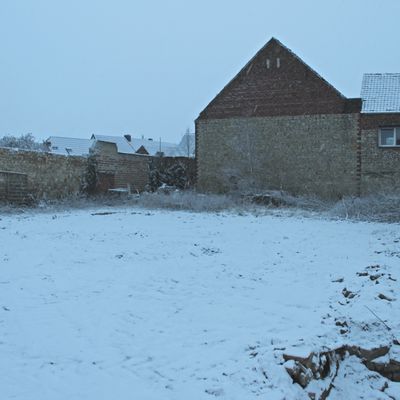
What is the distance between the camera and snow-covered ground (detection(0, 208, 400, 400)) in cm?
429

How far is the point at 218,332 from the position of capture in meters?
5.36

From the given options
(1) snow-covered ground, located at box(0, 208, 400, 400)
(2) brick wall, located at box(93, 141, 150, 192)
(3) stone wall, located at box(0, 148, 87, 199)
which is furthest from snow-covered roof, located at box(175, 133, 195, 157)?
(1) snow-covered ground, located at box(0, 208, 400, 400)

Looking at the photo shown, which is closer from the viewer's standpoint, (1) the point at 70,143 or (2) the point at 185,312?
(2) the point at 185,312

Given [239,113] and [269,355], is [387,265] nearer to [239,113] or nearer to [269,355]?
[269,355]

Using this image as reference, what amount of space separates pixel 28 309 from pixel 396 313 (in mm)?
4508

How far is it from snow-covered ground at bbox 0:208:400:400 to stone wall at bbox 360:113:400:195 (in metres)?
10.9

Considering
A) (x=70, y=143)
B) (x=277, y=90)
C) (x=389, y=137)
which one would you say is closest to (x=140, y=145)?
(x=70, y=143)

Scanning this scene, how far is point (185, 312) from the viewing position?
6.02m

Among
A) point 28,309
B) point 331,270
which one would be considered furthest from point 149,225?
point 28,309

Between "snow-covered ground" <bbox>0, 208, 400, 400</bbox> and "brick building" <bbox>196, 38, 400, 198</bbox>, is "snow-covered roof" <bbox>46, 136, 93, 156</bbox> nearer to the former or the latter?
"brick building" <bbox>196, 38, 400, 198</bbox>

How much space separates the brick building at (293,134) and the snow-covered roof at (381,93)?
0.16ft

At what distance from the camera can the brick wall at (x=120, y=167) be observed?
2393 centimetres

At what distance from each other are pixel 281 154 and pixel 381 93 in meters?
5.23

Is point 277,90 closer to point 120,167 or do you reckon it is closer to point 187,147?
point 120,167
